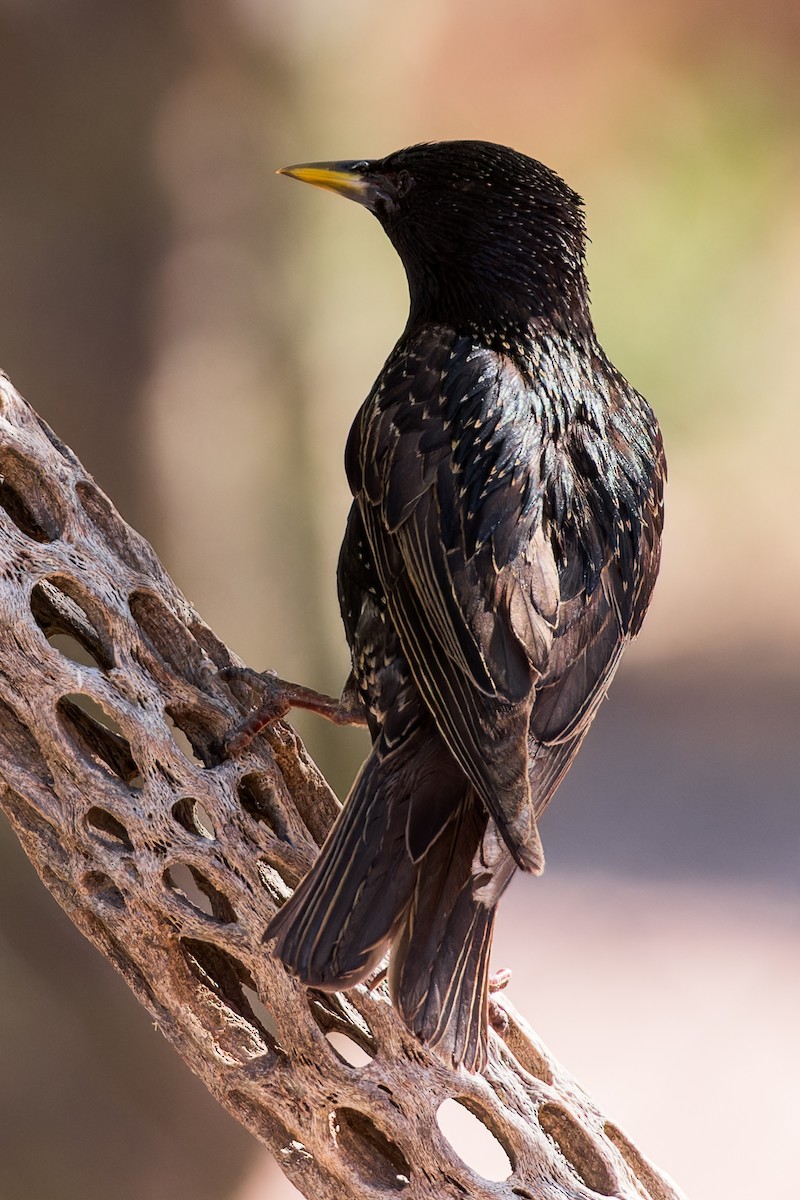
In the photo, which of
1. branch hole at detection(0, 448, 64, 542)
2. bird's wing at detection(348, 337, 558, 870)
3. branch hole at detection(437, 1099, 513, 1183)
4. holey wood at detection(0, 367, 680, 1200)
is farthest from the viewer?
branch hole at detection(437, 1099, 513, 1183)

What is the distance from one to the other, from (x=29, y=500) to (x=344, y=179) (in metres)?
0.63

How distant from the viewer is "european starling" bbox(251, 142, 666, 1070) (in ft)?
4.86

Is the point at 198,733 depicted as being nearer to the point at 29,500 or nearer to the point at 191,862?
the point at 191,862

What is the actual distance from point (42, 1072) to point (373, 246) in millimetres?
2105

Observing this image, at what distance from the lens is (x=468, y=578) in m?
1.50

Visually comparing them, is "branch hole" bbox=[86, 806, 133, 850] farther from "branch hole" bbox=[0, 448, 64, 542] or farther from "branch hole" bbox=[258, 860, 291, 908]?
"branch hole" bbox=[0, 448, 64, 542]

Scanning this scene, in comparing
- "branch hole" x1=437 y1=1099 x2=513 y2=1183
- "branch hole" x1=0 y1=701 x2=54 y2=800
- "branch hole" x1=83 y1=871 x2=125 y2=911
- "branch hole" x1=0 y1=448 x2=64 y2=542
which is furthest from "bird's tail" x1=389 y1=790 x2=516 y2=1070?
"branch hole" x1=437 y1=1099 x2=513 y2=1183

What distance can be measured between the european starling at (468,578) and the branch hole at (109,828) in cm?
26

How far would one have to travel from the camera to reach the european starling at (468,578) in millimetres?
1482

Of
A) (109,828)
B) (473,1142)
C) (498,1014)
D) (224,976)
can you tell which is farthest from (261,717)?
(473,1142)

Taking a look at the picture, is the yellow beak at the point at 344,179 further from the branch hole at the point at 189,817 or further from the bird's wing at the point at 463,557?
the branch hole at the point at 189,817

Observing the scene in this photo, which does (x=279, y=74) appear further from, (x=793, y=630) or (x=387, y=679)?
(x=793, y=630)

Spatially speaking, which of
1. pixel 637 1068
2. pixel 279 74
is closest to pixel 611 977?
pixel 637 1068

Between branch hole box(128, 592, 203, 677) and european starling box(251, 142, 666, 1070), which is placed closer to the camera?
european starling box(251, 142, 666, 1070)
